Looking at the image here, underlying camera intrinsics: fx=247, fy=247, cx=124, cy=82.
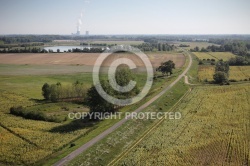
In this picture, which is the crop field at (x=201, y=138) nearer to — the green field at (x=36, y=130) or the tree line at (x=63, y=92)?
the green field at (x=36, y=130)

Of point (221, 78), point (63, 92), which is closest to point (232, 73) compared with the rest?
point (221, 78)

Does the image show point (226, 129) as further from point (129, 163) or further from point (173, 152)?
point (129, 163)

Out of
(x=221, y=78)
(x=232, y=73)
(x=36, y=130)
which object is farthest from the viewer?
(x=232, y=73)

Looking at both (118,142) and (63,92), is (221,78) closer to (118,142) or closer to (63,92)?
(63,92)

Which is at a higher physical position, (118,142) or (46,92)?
(46,92)

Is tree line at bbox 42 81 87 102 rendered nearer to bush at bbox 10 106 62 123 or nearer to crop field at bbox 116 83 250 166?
bush at bbox 10 106 62 123

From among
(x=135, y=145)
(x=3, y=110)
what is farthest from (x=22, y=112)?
(x=135, y=145)

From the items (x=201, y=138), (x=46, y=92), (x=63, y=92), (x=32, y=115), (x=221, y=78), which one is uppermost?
(x=221, y=78)

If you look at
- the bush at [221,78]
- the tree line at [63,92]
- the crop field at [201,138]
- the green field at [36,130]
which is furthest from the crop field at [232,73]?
the tree line at [63,92]

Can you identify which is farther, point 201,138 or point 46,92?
point 46,92
